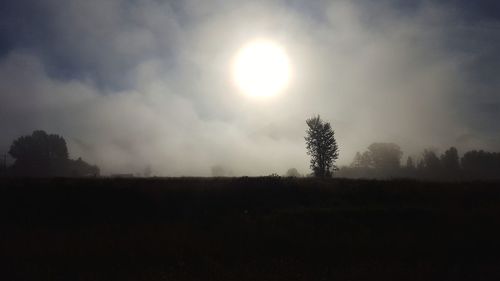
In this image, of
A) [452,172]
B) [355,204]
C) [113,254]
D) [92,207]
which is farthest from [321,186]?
[452,172]

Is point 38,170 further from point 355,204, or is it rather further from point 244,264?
point 244,264

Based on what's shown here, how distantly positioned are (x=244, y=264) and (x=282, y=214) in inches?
412

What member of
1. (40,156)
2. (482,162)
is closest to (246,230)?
(40,156)

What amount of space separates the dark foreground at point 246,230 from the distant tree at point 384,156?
13426 centimetres

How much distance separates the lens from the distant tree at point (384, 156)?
163 m

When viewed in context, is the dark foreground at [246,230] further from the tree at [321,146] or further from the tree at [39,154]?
the tree at [39,154]

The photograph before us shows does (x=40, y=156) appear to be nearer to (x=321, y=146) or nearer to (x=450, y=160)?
(x=321, y=146)

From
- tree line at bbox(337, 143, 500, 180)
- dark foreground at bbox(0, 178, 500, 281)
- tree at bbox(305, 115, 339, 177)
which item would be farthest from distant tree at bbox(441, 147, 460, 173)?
dark foreground at bbox(0, 178, 500, 281)

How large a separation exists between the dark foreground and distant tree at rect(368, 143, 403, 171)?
134261 millimetres

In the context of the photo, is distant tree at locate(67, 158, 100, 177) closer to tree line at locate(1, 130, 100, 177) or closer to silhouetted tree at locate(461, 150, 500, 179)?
tree line at locate(1, 130, 100, 177)

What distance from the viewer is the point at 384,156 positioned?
6467 inches

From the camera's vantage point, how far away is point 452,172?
144625mm

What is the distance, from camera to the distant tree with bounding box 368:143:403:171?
A: 163 metres

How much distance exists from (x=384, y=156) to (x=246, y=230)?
15476cm
